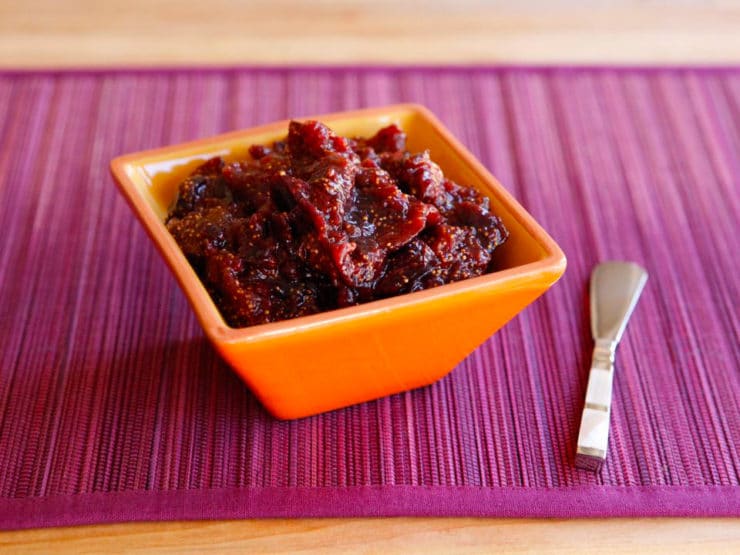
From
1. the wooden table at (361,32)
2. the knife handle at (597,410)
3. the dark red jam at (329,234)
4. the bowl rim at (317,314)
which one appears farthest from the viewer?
the wooden table at (361,32)

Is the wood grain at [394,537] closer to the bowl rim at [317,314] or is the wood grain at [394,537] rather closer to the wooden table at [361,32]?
the bowl rim at [317,314]

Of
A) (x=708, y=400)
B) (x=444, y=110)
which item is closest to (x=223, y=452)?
(x=708, y=400)

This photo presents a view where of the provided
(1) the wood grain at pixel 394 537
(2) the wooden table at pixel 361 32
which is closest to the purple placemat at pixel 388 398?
(1) the wood grain at pixel 394 537

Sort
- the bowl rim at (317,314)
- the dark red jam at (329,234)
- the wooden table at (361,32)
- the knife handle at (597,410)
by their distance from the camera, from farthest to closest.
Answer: the wooden table at (361,32) → the knife handle at (597,410) → the dark red jam at (329,234) → the bowl rim at (317,314)

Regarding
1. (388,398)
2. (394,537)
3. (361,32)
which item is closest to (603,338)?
(388,398)

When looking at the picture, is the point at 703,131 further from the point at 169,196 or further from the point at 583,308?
the point at 169,196

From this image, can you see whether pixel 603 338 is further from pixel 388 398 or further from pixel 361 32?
pixel 361 32
